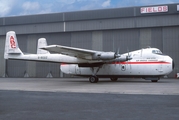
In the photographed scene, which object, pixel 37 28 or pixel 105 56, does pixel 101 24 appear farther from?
pixel 105 56

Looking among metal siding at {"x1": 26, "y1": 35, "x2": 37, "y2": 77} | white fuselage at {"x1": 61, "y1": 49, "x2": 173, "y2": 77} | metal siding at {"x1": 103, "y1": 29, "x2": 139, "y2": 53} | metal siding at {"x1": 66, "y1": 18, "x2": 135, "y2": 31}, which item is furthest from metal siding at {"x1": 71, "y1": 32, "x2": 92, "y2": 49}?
white fuselage at {"x1": 61, "y1": 49, "x2": 173, "y2": 77}

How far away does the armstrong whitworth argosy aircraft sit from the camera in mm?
24359

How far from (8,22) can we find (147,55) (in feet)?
98.5

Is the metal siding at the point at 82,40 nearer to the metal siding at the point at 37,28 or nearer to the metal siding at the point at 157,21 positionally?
the metal siding at the point at 37,28

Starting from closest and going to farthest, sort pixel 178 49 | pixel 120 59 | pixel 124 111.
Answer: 1. pixel 124 111
2. pixel 120 59
3. pixel 178 49

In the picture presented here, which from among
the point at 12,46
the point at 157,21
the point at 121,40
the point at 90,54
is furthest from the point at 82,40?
the point at 90,54

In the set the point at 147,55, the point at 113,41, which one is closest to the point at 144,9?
the point at 113,41

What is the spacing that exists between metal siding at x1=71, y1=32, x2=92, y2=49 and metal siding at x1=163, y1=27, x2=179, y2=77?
12150 mm

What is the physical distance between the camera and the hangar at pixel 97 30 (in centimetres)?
3772

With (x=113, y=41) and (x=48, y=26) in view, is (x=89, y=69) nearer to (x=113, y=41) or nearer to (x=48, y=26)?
(x=113, y=41)

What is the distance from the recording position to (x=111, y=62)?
87.4 feet

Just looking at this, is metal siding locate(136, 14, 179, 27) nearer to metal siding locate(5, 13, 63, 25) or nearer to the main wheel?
metal siding locate(5, 13, 63, 25)

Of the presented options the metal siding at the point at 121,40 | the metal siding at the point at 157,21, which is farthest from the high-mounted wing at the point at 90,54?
the metal siding at the point at 157,21

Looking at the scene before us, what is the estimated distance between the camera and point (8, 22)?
150 feet
